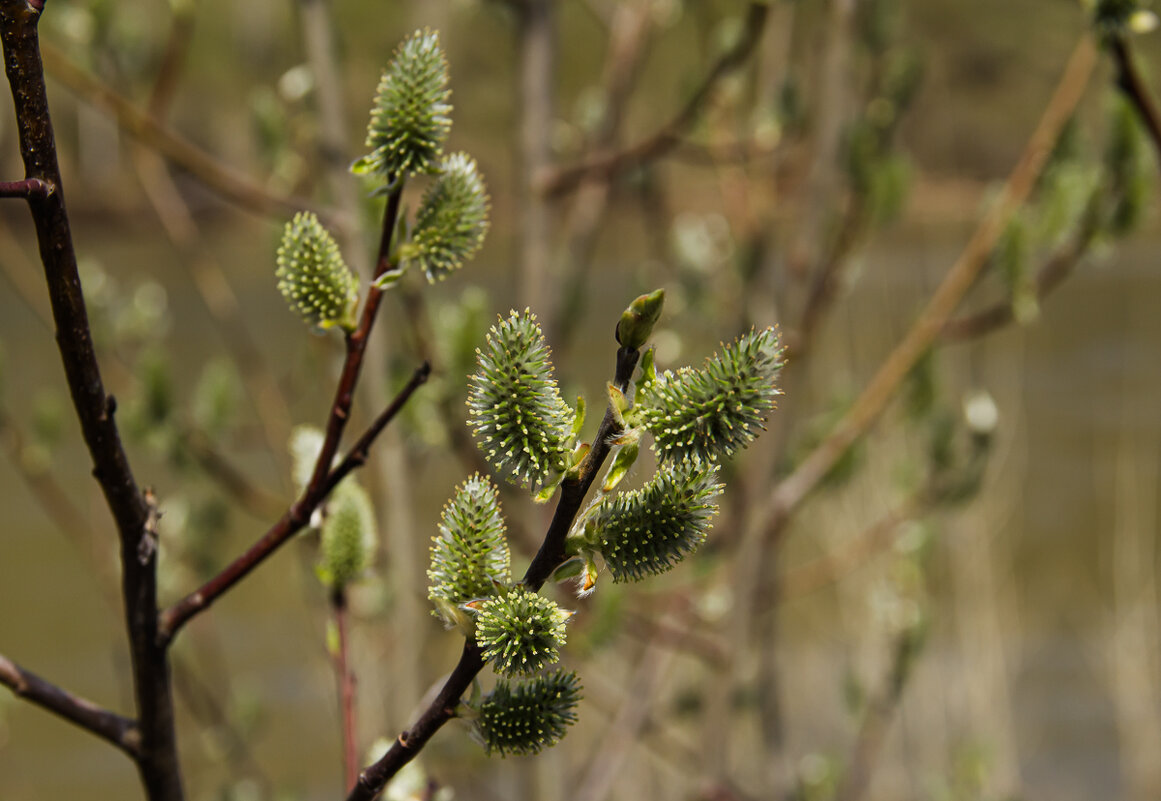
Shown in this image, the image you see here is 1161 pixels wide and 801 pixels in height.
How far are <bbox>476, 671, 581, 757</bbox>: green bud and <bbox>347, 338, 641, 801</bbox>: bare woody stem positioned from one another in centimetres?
2

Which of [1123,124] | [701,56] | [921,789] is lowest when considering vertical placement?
[1123,124]

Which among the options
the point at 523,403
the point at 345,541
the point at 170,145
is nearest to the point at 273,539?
the point at 345,541

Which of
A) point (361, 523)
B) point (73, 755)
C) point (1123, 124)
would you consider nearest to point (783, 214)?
point (1123, 124)

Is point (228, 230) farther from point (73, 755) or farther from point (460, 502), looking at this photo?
point (460, 502)

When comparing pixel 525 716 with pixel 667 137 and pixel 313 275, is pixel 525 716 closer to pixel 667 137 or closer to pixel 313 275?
pixel 313 275

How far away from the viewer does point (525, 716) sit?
1.49ft

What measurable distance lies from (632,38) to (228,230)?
23145 millimetres

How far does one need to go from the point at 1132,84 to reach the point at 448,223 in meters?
0.63

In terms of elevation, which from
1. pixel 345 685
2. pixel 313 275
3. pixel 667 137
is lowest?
pixel 345 685

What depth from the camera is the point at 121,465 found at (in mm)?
505

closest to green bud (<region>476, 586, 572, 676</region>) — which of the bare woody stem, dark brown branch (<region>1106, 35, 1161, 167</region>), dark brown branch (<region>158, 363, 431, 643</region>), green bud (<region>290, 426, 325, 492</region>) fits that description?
the bare woody stem

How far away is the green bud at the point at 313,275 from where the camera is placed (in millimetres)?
553

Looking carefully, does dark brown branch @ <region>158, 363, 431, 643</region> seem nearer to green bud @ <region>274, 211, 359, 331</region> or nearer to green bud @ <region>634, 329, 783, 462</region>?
green bud @ <region>274, 211, 359, 331</region>

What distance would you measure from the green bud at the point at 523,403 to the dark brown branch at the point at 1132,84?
0.68 metres
